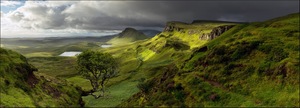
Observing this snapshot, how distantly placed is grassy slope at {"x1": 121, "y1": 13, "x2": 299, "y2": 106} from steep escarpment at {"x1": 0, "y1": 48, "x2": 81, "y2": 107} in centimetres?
2010

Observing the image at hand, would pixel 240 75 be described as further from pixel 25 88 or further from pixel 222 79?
pixel 25 88

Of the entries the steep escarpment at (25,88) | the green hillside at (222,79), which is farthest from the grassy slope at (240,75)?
the steep escarpment at (25,88)

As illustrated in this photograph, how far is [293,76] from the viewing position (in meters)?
48.5

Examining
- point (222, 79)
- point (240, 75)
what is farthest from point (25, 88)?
point (240, 75)

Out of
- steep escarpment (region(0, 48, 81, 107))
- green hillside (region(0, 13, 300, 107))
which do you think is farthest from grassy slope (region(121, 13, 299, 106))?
steep escarpment (region(0, 48, 81, 107))

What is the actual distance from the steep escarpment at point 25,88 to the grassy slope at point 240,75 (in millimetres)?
20103

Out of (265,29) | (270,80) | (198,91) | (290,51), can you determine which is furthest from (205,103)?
(265,29)

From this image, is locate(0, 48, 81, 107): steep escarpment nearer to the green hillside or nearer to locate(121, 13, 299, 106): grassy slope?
the green hillside

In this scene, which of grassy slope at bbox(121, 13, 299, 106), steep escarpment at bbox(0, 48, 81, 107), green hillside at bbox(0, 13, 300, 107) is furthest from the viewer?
steep escarpment at bbox(0, 48, 81, 107)

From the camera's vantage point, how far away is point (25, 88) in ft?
216

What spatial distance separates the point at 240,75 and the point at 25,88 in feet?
167

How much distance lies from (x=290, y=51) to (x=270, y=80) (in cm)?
1058

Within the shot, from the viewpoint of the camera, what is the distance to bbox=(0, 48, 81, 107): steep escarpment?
58.0 m

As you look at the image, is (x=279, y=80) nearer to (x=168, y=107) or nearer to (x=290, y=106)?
(x=290, y=106)
